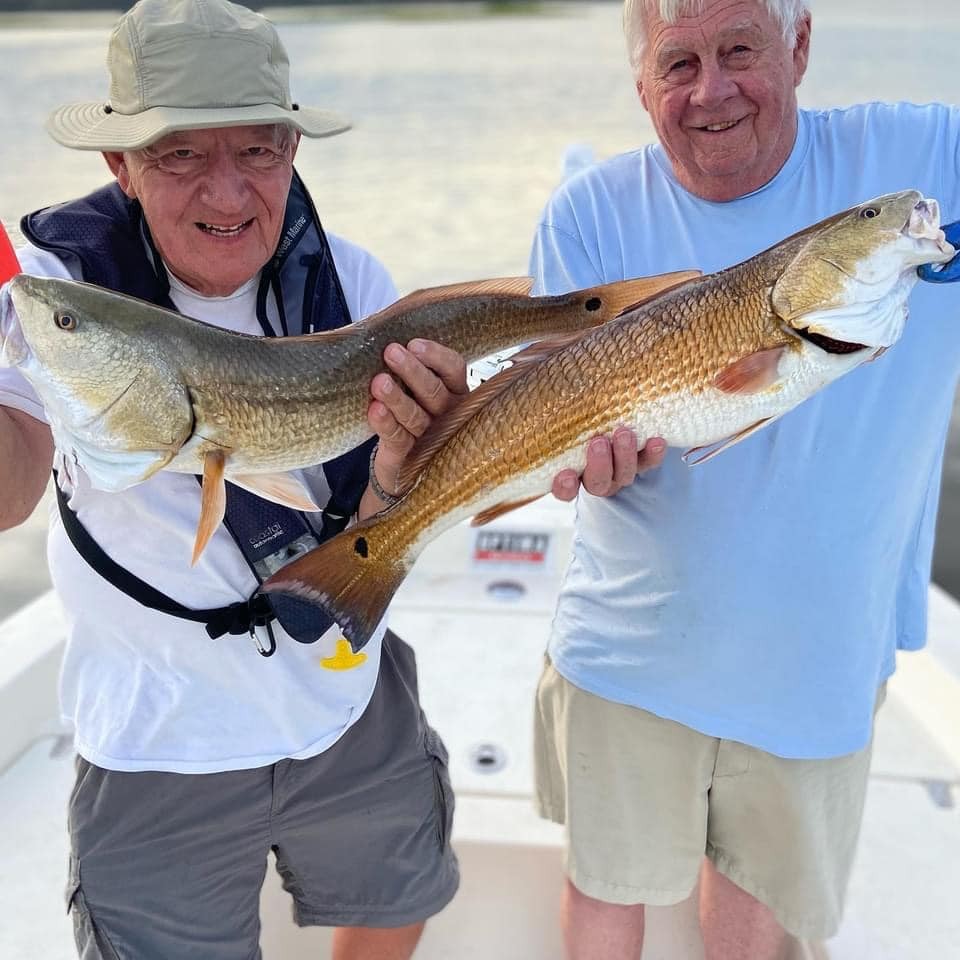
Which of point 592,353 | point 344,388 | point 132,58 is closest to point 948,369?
point 592,353

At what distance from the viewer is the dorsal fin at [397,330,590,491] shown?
2072 millimetres

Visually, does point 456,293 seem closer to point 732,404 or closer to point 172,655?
point 732,404

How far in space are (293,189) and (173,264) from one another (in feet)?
1.28

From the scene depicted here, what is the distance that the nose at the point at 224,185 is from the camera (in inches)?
77.2

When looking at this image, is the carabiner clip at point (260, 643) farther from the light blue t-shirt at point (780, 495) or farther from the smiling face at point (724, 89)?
the smiling face at point (724, 89)

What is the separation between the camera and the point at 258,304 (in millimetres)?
2219

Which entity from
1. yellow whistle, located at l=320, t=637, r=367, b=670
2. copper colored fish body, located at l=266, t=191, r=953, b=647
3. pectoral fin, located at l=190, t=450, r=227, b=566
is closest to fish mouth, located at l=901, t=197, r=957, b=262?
copper colored fish body, located at l=266, t=191, r=953, b=647

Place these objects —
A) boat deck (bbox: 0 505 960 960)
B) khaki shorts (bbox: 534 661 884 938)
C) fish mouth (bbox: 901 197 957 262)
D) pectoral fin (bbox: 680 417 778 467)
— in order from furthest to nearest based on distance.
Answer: boat deck (bbox: 0 505 960 960)
khaki shorts (bbox: 534 661 884 938)
pectoral fin (bbox: 680 417 778 467)
fish mouth (bbox: 901 197 957 262)

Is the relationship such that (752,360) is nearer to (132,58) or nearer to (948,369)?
(948,369)

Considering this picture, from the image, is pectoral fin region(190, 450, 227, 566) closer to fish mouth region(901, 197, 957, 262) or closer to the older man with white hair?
the older man with white hair

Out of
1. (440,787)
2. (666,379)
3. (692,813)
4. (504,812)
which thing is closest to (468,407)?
(666,379)

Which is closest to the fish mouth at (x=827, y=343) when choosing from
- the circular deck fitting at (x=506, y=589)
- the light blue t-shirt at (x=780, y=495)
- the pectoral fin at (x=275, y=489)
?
the light blue t-shirt at (x=780, y=495)

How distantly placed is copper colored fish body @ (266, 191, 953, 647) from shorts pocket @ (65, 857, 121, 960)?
0.95 m

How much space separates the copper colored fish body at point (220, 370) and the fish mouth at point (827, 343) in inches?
11.5
